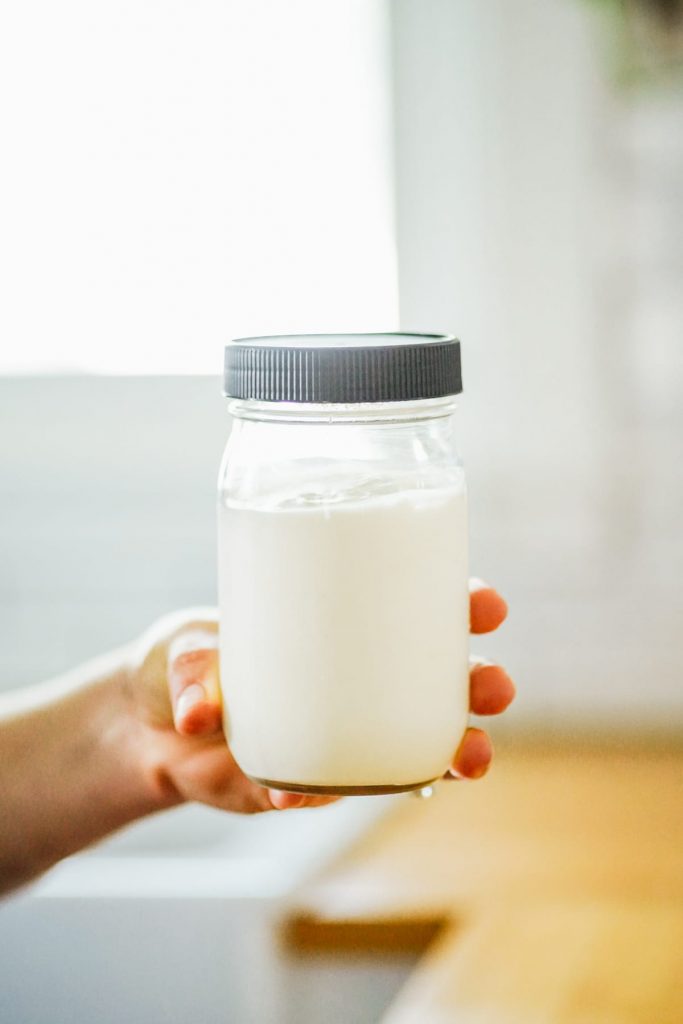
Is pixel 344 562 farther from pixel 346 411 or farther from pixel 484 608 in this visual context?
pixel 484 608

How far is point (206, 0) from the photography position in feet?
5.77

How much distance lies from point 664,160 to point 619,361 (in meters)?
0.27

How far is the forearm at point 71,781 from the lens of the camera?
88cm

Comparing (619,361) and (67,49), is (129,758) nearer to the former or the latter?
(619,361)

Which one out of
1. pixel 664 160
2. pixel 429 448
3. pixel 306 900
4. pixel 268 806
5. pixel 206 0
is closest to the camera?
pixel 429 448

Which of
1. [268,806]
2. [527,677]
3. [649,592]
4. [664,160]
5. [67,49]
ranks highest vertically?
[67,49]

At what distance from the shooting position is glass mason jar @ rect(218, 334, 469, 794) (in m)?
0.55

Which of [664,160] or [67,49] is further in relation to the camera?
[67,49]

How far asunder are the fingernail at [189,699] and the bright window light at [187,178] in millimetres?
1149

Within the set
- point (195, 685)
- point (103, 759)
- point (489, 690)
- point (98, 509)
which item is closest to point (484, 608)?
point (489, 690)

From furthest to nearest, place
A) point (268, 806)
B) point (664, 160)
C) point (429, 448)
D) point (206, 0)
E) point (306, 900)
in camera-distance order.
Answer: point (206, 0), point (664, 160), point (306, 900), point (268, 806), point (429, 448)

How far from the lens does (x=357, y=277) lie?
1805 millimetres

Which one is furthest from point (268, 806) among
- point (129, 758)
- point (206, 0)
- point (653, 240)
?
point (206, 0)

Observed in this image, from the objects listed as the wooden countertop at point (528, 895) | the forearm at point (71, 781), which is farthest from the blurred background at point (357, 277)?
the forearm at point (71, 781)
